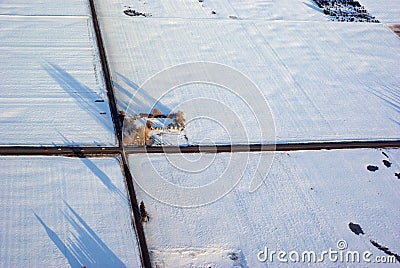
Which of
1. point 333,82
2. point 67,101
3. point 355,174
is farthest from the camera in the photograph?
point 333,82

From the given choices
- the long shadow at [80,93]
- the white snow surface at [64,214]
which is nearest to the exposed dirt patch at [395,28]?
the long shadow at [80,93]

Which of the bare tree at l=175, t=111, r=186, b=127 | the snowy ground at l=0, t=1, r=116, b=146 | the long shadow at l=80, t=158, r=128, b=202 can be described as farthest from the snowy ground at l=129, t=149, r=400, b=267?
the snowy ground at l=0, t=1, r=116, b=146

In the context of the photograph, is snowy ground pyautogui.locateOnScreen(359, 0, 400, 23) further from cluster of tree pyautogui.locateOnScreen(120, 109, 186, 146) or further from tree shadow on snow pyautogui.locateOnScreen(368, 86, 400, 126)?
cluster of tree pyautogui.locateOnScreen(120, 109, 186, 146)

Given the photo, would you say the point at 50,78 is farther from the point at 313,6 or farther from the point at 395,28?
the point at 395,28

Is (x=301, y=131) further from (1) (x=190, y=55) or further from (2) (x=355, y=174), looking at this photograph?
(1) (x=190, y=55)

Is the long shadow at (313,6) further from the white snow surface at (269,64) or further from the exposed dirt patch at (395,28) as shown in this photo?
the exposed dirt patch at (395,28)

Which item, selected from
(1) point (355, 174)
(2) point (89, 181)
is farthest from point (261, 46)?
(2) point (89, 181)

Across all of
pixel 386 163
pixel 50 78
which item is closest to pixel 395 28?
pixel 386 163
